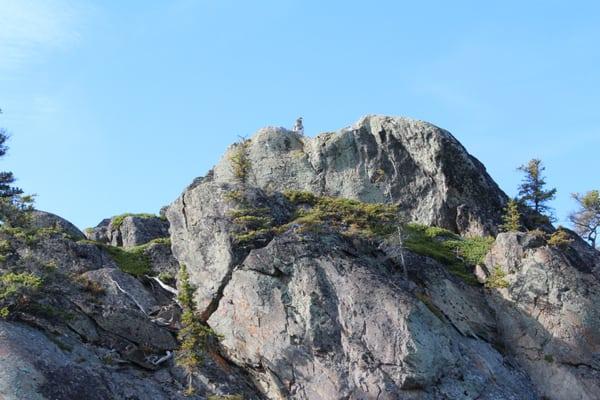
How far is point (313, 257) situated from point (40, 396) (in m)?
14.3

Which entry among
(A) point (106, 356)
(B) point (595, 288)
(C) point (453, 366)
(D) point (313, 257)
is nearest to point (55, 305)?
(A) point (106, 356)

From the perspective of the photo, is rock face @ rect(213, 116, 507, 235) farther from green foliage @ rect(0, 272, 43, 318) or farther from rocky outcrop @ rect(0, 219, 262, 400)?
green foliage @ rect(0, 272, 43, 318)

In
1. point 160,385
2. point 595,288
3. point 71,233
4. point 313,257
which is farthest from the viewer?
Result: point 71,233

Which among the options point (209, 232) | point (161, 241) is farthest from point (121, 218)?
point (209, 232)

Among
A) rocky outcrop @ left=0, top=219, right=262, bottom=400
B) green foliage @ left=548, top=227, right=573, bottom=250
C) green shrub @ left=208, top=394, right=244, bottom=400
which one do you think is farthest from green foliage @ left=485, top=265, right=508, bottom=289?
green shrub @ left=208, top=394, right=244, bottom=400

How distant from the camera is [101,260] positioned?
140 ft

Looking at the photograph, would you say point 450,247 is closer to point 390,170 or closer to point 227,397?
point 390,170

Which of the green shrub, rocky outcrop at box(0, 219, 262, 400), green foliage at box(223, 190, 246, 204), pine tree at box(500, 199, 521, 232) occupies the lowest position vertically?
the green shrub

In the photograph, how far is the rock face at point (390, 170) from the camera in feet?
170

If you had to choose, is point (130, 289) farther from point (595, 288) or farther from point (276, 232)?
point (595, 288)

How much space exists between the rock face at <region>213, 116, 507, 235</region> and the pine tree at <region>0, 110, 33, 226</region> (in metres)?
12.7

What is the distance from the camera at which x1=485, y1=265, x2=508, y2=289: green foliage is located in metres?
40.7

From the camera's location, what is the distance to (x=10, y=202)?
4434 cm

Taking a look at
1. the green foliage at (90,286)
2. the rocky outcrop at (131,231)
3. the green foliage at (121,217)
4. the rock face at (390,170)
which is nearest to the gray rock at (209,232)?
the green foliage at (90,286)
